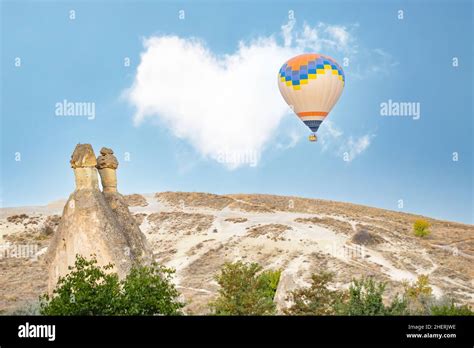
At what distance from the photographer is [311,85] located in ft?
137

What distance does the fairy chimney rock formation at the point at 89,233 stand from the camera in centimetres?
2036

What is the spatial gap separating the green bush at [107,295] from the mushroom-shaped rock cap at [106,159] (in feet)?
12.9

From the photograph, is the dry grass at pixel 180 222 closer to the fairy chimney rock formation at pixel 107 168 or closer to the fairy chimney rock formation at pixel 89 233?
the fairy chimney rock formation at pixel 107 168

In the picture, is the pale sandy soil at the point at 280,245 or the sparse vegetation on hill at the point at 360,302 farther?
the pale sandy soil at the point at 280,245

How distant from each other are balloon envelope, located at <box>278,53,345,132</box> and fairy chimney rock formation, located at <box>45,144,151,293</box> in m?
22.9

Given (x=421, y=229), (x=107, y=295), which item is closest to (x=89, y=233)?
(x=107, y=295)

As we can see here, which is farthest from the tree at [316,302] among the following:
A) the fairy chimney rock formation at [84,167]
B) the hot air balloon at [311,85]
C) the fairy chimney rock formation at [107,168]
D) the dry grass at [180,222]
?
the dry grass at [180,222]

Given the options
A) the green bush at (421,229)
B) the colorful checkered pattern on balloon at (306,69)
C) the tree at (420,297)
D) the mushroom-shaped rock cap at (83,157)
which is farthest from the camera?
the green bush at (421,229)

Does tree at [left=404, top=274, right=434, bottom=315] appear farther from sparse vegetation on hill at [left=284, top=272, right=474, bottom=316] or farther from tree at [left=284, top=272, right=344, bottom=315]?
tree at [left=284, top=272, right=344, bottom=315]

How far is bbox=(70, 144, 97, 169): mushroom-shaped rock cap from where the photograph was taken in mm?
20984

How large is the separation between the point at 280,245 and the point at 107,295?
29.5 meters
